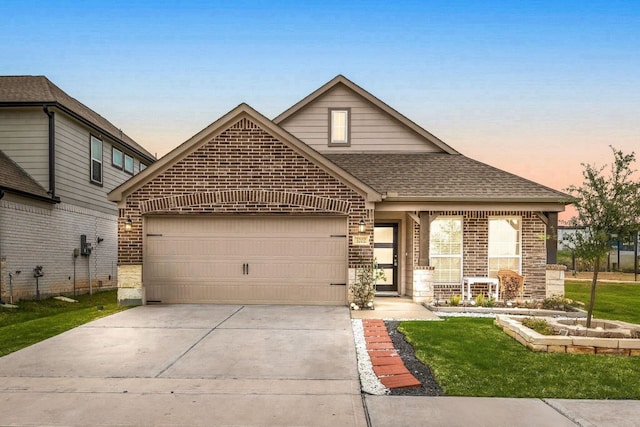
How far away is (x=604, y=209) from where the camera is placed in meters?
8.26

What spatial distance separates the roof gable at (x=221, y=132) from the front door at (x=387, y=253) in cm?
287

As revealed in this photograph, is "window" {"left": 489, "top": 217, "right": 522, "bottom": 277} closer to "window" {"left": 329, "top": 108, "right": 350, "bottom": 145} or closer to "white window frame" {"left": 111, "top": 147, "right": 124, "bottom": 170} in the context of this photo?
"window" {"left": 329, "top": 108, "right": 350, "bottom": 145}

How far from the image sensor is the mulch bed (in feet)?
17.5

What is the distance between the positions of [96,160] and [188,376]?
15.3 metres

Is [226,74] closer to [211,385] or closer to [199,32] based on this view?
[199,32]

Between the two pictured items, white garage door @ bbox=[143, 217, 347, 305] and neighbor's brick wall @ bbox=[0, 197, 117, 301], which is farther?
neighbor's brick wall @ bbox=[0, 197, 117, 301]

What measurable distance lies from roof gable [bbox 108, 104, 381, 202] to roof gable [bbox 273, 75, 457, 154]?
408 centimetres

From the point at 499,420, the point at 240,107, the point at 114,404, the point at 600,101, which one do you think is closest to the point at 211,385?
the point at 114,404

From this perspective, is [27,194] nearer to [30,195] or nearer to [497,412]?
[30,195]

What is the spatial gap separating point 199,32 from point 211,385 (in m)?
17.7

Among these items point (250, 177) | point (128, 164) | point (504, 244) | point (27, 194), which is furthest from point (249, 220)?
point (128, 164)

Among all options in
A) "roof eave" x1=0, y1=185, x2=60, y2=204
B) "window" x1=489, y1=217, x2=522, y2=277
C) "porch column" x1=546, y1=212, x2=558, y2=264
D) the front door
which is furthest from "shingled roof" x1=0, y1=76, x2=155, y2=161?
"porch column" x1=546, y1=212, x2=558, y2=264

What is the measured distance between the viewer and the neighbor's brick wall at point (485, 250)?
1338 centimetres

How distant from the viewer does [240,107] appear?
39.1 ft
